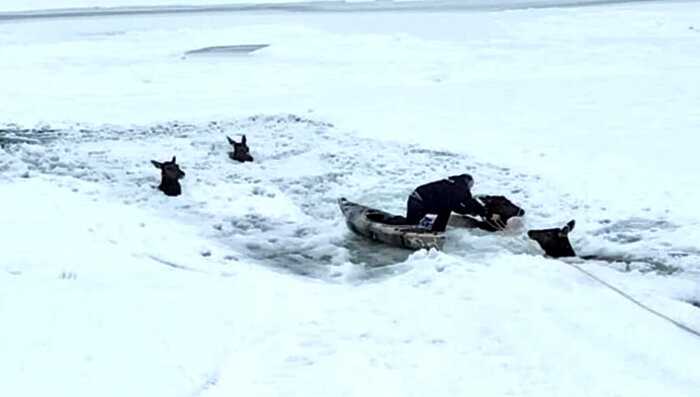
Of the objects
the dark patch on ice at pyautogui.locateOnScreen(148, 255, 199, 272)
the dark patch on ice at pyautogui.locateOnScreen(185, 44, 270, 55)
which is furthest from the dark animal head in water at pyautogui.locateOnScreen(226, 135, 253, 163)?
the dark patch on ice at pyautogui.locateOnScreen(185, 44, 270, 55)

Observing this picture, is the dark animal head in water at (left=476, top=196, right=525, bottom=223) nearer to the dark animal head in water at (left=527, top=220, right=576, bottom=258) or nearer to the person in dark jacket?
the person in dark jacket

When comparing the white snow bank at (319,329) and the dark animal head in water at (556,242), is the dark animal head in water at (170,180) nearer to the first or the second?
the white snow bank at (319,329)

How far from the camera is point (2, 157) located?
49.8 feet

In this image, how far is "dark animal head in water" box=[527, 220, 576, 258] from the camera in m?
10.3

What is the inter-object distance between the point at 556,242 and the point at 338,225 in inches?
115

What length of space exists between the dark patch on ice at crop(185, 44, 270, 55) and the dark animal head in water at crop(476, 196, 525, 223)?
2028 cm

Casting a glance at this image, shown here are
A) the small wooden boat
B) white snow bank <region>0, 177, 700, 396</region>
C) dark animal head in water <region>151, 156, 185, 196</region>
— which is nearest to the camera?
white snow bank <region>0, 177, 700, 396</region>

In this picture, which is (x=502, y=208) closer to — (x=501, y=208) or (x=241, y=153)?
(x=501, y=208)

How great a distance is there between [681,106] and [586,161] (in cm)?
542

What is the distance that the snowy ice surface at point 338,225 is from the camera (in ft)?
21.3

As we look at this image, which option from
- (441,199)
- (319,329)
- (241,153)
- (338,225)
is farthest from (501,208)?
(241,153)

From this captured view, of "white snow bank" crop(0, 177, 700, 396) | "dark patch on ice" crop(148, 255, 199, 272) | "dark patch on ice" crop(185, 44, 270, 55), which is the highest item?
"white snow bank" crop(0, 177, 700, 396)

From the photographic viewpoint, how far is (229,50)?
32.1 meters

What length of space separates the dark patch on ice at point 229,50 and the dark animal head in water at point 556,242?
71.3 feet
